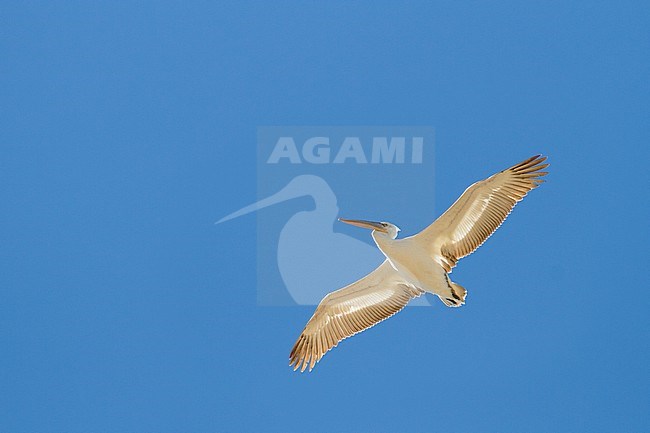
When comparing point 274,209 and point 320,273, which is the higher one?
point 274,209

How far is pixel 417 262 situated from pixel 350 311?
1.35m

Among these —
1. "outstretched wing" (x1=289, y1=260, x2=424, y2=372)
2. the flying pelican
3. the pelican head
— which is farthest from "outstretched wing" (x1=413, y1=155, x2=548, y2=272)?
"outstretched wing" (x1=289, y1=260, x2=424, y2=372)

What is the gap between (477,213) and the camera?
13.9 meters

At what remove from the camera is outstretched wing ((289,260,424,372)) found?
48.1 ft

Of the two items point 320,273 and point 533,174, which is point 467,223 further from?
point 320,273

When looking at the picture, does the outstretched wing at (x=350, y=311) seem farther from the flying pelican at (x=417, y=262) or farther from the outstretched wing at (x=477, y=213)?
the outstretched wing at (x=477, y=213)

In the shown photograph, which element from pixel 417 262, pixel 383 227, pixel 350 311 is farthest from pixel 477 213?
pixel 350 311

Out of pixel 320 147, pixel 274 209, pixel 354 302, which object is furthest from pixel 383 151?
pixel 354 302

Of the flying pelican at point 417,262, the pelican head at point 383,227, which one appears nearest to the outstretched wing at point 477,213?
the flying pelican at point 417,262

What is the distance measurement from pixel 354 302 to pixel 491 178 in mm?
2685

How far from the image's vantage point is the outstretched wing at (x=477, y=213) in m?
13.7

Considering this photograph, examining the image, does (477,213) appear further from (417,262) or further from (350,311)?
(350,311)

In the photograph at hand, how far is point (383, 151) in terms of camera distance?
698 inches

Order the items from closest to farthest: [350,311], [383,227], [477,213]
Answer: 1. [477,213]
2. [383,227]
3. [350,311]
